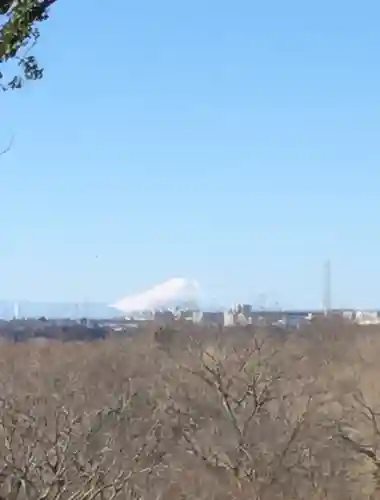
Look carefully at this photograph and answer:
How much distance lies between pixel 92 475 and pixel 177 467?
11075 mm

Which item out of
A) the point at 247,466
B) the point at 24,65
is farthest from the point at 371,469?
the point at 24,65

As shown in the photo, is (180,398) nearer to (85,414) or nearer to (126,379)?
(126,379)

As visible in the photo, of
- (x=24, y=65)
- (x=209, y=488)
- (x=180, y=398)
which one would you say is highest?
(x=24, y=65)

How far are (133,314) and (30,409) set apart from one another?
3562 centimetres

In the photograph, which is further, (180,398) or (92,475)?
(180,398)

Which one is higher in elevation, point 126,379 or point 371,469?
point 126,379

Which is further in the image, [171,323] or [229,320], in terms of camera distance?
[229,320]

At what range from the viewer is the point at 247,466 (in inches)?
730

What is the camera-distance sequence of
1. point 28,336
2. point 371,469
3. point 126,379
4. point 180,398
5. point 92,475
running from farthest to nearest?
point 28,336, point 126,379, point 180,398, point 371,469, point 92,475

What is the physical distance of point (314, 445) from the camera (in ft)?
65.3

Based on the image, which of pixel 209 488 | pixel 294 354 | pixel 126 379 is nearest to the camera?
pixel 209 488

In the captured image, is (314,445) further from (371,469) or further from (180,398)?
(180,398)

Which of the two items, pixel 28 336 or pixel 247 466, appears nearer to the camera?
pixel 247 466

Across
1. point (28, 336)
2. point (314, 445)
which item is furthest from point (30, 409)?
point (28, 336)
